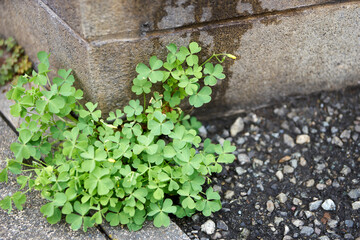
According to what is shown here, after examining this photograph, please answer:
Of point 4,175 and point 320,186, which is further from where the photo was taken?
point 320,186

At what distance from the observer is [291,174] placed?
2.56 meters

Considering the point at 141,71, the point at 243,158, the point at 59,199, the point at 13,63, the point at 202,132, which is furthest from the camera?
the point at 13,63

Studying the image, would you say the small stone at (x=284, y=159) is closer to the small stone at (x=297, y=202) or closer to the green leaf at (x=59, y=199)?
the small stone at (x=297, y=202)

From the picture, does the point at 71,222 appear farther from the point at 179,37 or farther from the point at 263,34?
the point at 263,34

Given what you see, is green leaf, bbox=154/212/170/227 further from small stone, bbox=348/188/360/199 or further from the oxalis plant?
small stone, bbox=348/188/360/199

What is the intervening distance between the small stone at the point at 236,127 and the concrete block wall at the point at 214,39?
0.30ft

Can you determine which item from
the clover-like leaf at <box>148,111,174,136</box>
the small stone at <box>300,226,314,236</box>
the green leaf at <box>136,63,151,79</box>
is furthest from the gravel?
the green leaf at <box>136,63,151,79</box>

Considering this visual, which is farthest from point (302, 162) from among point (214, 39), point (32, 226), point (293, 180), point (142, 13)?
point (32, 226)

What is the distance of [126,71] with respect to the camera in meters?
2.31

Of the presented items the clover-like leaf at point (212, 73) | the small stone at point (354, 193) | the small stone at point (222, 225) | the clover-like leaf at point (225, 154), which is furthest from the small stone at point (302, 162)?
the clover-like leaf at point (212, 73)

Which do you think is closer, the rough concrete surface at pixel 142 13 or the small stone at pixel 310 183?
the rough concrete surface at pixel 142 13

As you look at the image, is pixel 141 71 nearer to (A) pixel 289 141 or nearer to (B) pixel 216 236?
(B) pixel 216 236

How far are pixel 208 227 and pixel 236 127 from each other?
0.84 meters

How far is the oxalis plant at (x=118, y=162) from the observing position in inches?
79.8
